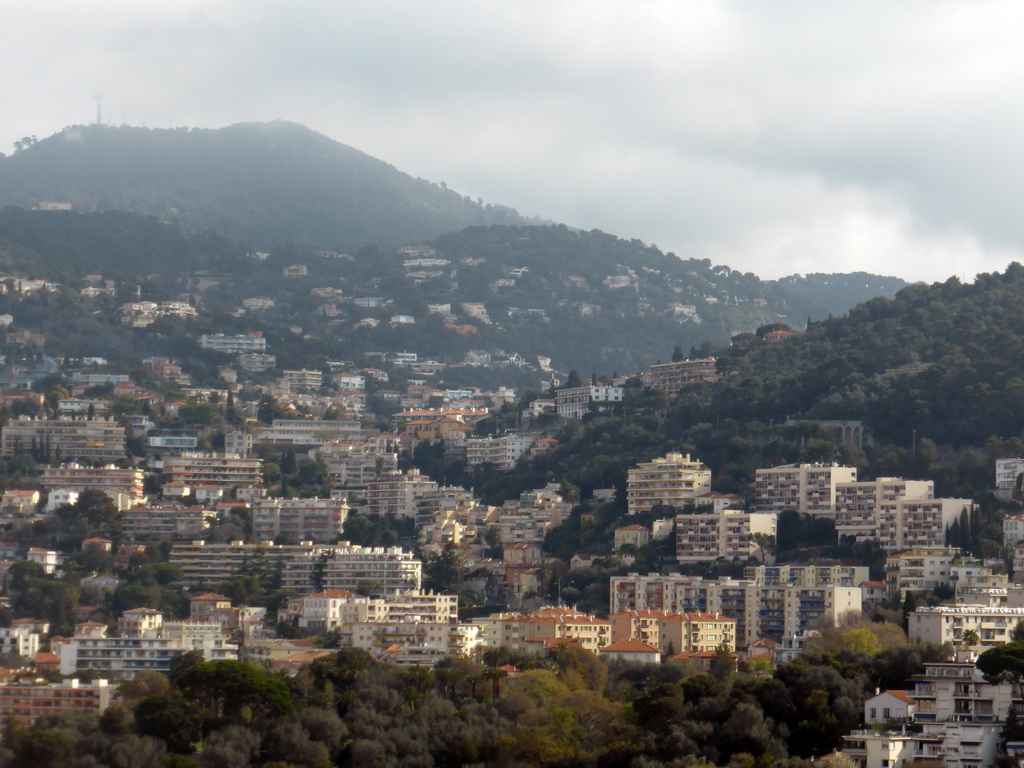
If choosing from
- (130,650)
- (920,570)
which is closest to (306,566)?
(130,650)

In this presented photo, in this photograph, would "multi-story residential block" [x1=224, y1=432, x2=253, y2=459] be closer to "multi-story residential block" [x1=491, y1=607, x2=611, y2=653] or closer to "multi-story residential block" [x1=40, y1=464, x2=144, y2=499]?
"multi-story residential block" [x1=40, y1=464, x2=144, y2=499]

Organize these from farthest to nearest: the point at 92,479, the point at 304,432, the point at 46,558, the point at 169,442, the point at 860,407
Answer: the point at 304,432 → the point at 169,442 → the point at 92,479 → the point at 860,407 → the point at 46,558

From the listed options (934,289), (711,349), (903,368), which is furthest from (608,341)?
(903,368)

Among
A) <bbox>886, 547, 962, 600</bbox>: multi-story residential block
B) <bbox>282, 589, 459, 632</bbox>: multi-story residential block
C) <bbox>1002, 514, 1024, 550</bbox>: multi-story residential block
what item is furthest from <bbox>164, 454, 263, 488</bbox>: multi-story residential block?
<bbox>1002, 514, 1024, 550</bbox>: multi-story residential block

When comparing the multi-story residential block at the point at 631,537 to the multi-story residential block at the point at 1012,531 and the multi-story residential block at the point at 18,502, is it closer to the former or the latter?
the multi-story residential block at the point at 1012,531

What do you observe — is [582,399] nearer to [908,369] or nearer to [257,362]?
[908,369]
